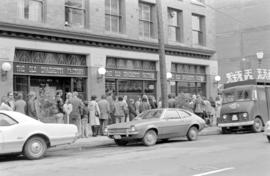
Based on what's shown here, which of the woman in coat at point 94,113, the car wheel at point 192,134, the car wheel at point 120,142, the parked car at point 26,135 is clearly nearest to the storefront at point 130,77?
the woman in coat at point 94,113

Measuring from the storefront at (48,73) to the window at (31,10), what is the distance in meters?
1.56

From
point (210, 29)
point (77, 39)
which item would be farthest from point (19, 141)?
point (210, 29)

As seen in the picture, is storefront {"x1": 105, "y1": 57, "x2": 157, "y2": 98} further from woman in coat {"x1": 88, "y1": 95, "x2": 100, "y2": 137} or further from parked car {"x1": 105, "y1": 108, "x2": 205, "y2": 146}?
parked car {"x1": 105, "y1": 108, "x2": 205, "y2": 146}

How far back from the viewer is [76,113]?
672 inches

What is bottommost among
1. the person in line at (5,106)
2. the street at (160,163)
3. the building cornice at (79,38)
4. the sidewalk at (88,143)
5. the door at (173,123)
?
the street at (160,163)

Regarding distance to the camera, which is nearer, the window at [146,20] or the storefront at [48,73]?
the storefront at [48,73]

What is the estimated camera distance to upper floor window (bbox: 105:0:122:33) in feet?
74.0

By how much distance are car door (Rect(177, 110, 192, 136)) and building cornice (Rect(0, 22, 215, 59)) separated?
691 cm

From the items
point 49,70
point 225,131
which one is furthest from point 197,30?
point 49,70

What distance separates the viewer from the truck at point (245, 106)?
64.6 ft

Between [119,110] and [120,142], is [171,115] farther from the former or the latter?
[119,110]

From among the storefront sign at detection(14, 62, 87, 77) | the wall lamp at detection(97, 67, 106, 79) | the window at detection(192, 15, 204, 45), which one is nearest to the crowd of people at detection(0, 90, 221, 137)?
the storefront sign at detection(14, 62, 87, 77)

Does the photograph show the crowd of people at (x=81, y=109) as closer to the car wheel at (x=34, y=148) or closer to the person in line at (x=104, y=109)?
the person in line at (x=104, y=109)

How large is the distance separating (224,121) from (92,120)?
670 cm
